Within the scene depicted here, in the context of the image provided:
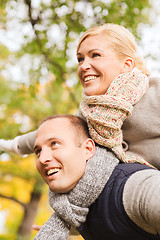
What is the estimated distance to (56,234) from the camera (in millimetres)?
1378

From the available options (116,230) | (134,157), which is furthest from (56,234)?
(134,157)

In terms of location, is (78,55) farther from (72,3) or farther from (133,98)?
(72,3)

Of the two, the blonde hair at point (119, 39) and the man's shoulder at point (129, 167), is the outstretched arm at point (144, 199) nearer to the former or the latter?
the man's shoulder at point (129, 167)

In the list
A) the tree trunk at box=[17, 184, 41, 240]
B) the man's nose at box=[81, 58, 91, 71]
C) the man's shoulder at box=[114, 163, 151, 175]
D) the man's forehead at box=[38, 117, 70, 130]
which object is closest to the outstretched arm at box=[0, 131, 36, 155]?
the man's forehead at box=[38, 117, 70, 130]

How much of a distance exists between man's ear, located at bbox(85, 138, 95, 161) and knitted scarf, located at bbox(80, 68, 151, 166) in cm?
3

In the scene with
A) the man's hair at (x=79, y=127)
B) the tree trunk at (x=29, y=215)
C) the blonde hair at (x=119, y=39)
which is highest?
the blonde hair at (x=119, y=39)

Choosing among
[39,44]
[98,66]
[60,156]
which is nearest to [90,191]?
[60,156]

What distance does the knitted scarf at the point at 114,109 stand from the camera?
139 centimetres

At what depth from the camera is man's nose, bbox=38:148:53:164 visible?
1.41m

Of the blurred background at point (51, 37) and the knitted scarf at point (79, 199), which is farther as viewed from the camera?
the blurred background at point (51, 37)

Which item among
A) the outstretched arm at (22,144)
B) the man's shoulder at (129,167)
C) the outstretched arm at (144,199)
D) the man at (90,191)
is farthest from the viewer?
the outstretched arm at (22,144)

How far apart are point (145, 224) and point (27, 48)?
3863 millimetres

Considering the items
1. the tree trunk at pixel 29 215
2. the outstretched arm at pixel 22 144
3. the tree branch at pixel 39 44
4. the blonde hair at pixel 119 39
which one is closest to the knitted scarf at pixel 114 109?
the blonde hair at pixel 119 39

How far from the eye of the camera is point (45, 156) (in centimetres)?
142
